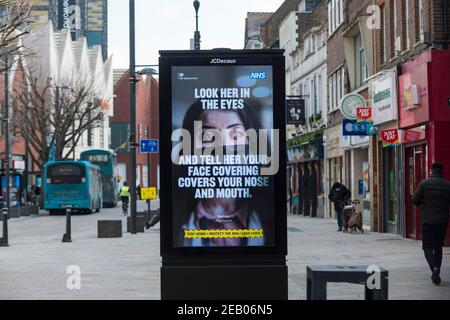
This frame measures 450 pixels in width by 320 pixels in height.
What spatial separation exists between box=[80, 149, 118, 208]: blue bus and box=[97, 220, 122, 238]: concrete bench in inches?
1493

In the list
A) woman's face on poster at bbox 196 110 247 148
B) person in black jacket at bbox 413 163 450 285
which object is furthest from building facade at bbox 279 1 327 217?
woman's face on poster at bbox 196 110 247 148

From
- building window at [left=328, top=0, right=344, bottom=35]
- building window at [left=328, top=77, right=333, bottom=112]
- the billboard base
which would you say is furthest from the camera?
building window at [left=328, top=77, right=333, bottom=112]

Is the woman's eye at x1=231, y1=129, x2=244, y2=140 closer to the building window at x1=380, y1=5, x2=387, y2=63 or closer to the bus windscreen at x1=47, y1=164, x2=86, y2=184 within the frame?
the building window at x1=380, y1=5, x2=387, y2=63

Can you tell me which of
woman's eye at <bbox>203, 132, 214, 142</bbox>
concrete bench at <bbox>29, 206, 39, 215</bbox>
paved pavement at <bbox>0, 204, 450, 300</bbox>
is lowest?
paved pavement at <bbox>0, 204, 450, 300</bbox>

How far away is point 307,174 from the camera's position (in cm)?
5003

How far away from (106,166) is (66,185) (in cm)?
1352

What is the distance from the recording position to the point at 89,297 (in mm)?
12328

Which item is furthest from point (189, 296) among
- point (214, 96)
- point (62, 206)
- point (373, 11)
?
point (62, 206)

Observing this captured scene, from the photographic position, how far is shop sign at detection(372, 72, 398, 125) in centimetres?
2683

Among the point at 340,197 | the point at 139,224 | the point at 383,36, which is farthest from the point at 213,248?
the point at 340,197

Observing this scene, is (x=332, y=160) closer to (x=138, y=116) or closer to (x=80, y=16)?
(x=138, y=116)

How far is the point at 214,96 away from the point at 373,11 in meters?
21.9

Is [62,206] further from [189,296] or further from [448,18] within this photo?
[189,296]

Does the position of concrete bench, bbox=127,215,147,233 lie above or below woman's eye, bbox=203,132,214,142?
below
